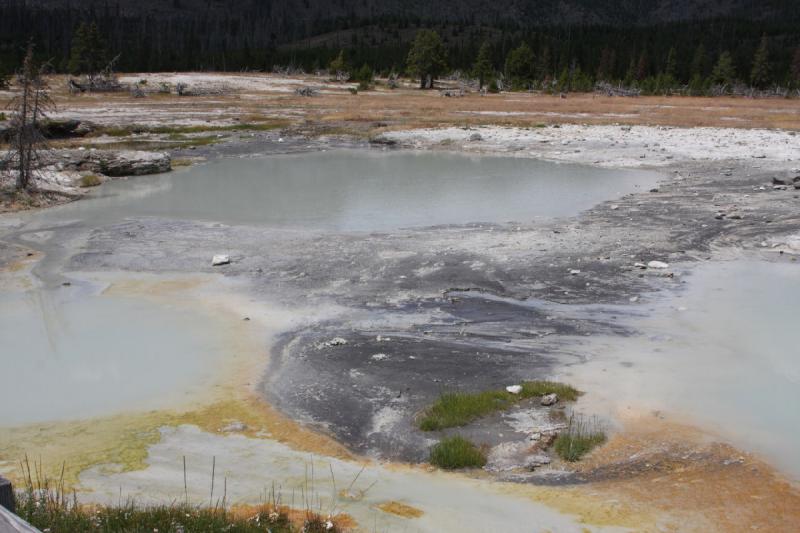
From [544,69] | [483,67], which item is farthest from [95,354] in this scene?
[544,69]

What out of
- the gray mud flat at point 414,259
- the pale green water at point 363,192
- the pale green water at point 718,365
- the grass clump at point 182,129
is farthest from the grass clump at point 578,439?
the grass clump at point 182,129

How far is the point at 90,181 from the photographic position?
28.0 m

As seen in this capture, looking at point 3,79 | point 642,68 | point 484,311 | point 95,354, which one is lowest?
point 95,354

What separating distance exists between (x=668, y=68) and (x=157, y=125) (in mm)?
75448

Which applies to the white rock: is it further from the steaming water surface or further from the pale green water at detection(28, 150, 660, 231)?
the pale green water at detection(28, 150, 660, 231)

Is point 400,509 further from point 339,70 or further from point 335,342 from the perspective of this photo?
point 339,70

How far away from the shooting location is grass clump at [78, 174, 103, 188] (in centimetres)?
2760

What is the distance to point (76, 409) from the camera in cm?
952

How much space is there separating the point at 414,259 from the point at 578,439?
329 inches

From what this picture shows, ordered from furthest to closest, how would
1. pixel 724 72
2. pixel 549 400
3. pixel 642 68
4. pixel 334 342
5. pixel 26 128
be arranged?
1. pixel 642 68
2. pixel 724 72
3. pixel 26 128
4. pixel 334 342
5. pixel 549 400

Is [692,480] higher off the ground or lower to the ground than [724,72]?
lower

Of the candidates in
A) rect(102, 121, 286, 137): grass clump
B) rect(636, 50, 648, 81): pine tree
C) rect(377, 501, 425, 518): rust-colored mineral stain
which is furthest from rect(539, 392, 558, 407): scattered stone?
rect(636, 50, 648, 81): pine tree

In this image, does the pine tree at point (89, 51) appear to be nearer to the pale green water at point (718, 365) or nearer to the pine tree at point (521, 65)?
the pine tree at point (521, 65)

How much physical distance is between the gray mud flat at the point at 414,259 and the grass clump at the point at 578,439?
147 cm
